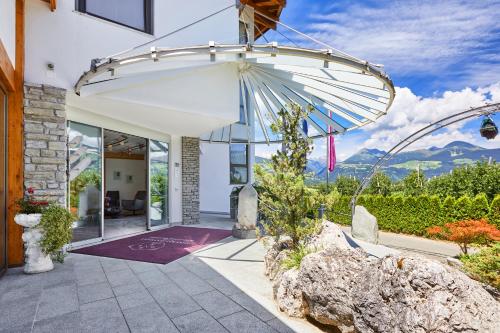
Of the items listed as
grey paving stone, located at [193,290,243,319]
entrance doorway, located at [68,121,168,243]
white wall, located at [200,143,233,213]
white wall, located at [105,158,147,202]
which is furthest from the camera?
white wall, located at [200,143,233,213]

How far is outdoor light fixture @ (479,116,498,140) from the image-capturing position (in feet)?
21.2

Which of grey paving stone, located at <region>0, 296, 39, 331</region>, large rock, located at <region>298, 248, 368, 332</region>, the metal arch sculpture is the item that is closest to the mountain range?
the metal arch sculpture

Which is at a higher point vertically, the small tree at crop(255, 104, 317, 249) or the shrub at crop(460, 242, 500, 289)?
the small tree at crop(255, 104, 317, 249)

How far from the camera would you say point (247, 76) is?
27.3 feet

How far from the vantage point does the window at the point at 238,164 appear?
1561cm

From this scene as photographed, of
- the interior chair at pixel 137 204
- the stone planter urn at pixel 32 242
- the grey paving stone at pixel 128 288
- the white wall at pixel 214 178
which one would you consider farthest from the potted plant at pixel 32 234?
the white wall at pixel 214 178

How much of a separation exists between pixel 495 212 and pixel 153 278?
9993mm

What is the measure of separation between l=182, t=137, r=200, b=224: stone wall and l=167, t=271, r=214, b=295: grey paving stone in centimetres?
566

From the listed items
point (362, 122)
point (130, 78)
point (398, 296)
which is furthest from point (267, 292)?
point (362, 122)

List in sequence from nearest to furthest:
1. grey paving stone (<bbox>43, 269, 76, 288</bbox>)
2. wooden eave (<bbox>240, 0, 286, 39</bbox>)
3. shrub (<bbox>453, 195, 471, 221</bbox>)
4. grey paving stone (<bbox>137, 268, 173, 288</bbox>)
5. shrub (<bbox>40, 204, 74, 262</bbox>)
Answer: grey paving stone (<bbox>43, 269, 76, 288</bbox>) → grey paving stone (<bbox>137, 268, 173, 288</bbox>) → shrub (<bbox>40, 204, 74, 262</bbox>) → shrub (<bbox>453, 195, 471, 221</bbox>) → wooden eave (<bbox>240, 0, 286, 39</bbox>)

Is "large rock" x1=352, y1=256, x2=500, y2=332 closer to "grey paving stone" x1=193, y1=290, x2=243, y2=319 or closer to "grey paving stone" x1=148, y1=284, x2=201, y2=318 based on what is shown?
"grey paving stone" x1=193, y1=290, x2=243, y2=319

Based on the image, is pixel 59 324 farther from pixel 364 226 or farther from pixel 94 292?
pixel 364 226

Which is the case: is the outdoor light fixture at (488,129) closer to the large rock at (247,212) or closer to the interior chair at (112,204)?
the large rock at (247,212)

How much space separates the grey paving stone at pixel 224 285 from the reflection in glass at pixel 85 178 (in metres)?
3.96
